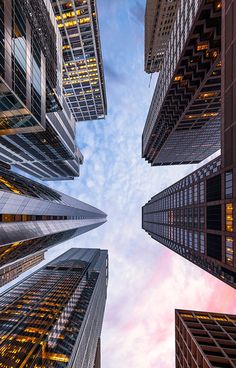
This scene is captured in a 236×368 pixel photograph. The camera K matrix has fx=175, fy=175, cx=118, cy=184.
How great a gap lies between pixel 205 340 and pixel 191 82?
278 ft

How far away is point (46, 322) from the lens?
55.8m

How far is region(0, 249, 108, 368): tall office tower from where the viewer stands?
4344 cm

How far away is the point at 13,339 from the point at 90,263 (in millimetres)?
87749

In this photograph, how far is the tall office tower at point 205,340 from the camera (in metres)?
47.6

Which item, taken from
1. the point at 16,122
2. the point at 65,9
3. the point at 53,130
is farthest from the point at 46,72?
the point at 65,9

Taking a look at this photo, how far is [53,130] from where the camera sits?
237ft

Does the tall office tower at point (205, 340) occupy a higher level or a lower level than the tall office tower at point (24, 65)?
lower

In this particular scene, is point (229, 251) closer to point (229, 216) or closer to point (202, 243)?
point (229, 216)

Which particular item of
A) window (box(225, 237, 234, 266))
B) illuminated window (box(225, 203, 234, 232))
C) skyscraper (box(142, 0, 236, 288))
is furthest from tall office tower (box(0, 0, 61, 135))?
window (box(225, 237, 234, 266))

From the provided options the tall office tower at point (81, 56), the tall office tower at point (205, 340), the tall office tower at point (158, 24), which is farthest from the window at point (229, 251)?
the tall office tower at point (81, 56)

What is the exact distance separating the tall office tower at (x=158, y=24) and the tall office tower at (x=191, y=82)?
76.2ft

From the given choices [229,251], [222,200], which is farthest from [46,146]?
[229,251]

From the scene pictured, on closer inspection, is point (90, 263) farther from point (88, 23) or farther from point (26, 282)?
point (88, 23)

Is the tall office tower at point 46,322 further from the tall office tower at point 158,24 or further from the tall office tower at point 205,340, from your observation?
the tall office tower at point 158,24
